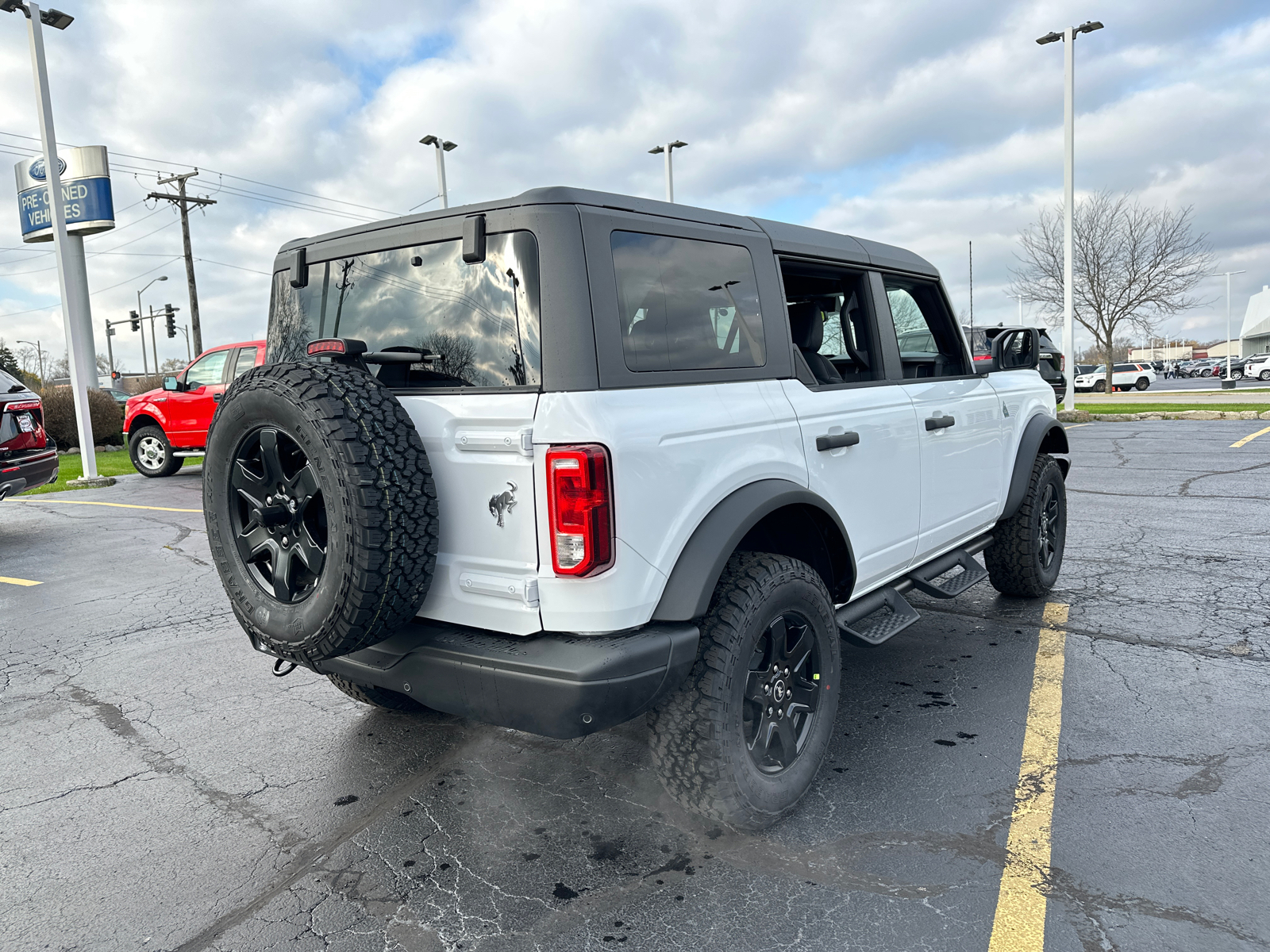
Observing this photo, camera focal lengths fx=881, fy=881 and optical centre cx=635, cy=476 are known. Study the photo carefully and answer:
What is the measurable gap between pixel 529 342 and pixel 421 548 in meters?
0.68

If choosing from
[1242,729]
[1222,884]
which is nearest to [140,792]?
[1222,884]

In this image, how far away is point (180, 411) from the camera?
1322 centimetres

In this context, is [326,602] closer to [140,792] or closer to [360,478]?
[360,478]

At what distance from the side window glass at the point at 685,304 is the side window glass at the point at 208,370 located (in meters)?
11.4

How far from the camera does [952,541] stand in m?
4.33

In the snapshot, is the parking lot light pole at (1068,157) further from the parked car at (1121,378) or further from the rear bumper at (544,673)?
the parked car at (1121,378)

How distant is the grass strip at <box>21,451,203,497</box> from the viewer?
12.8 meters

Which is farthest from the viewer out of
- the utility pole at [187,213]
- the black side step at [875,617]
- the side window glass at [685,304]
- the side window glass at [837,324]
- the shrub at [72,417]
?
the utility pole at [187,213]

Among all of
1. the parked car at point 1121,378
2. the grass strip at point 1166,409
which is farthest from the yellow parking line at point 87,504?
the parked car at point 1121,378

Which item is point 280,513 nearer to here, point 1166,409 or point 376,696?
point 376,696

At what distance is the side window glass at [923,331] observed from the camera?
4230 millimetres

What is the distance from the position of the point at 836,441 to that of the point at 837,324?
3.13ft

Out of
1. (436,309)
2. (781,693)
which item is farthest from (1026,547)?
(436,309)

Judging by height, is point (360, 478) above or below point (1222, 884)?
above
